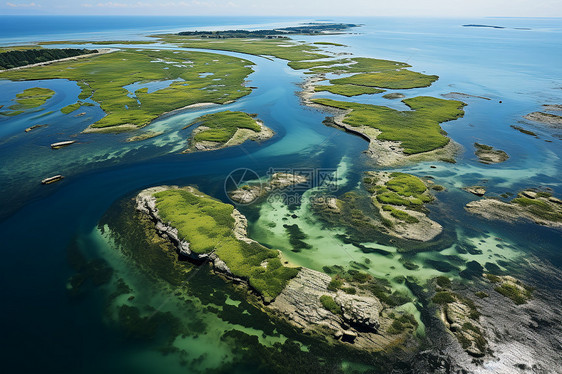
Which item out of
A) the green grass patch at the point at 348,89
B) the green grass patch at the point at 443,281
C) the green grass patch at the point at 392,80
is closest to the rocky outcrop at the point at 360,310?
the green grass patch at the point at 443,281

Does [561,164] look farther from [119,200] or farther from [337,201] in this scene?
[119,200]

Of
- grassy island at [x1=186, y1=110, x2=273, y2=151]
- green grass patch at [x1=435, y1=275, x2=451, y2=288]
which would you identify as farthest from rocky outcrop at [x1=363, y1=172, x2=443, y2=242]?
grassy island at [x1=186, y1=110, x2=273, y2=151]

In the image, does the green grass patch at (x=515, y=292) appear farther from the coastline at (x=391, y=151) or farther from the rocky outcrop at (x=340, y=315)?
the coastline at (x=391, y=151)

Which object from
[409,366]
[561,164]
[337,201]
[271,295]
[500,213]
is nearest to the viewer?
[409,366]

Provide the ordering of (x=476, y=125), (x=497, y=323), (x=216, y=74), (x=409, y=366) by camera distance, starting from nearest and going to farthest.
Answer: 1. (x=409, y=366)
2. (x=497, y=323)
3. (x=476, y=125)
4. (x=216, y=74)

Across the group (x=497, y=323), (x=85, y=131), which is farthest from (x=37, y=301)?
(x=85, y=131)

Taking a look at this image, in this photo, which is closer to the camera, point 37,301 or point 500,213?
point 37,301

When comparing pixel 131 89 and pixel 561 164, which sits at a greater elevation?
pixel 131 89
